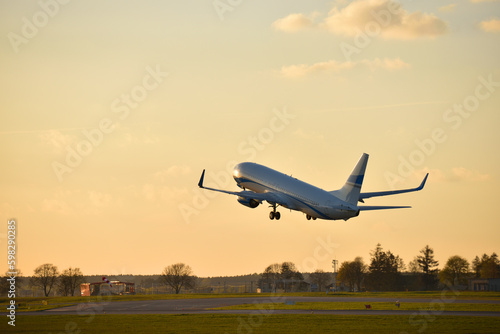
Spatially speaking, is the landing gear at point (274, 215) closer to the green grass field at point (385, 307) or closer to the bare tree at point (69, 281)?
the green grass field at point (385, 307)

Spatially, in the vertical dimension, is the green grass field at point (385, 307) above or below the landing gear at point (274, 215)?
below

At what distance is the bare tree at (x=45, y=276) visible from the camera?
637 feet

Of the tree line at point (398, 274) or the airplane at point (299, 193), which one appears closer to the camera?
the airplane at point (299, 193)

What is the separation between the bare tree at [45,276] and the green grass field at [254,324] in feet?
403

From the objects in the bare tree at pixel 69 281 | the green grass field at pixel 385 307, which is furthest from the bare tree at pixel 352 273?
the green grass field at pixel 385 307

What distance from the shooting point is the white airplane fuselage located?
9356 cm

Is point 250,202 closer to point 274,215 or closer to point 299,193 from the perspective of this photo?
point 274,215

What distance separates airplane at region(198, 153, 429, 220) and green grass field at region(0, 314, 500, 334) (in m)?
23.1

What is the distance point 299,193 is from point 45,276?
118797mm

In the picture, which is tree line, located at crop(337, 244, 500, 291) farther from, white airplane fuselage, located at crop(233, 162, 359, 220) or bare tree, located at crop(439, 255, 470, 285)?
white airplane fuselage, located at crop(233, 162, 359, 220)

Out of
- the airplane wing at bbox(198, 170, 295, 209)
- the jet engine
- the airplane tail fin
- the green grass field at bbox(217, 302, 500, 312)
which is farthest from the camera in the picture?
the jet engine

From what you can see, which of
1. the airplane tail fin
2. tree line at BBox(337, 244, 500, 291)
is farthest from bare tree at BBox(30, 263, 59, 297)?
the airplane tail fin

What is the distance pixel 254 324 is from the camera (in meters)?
65.8

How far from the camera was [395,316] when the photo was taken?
71.4 metres
